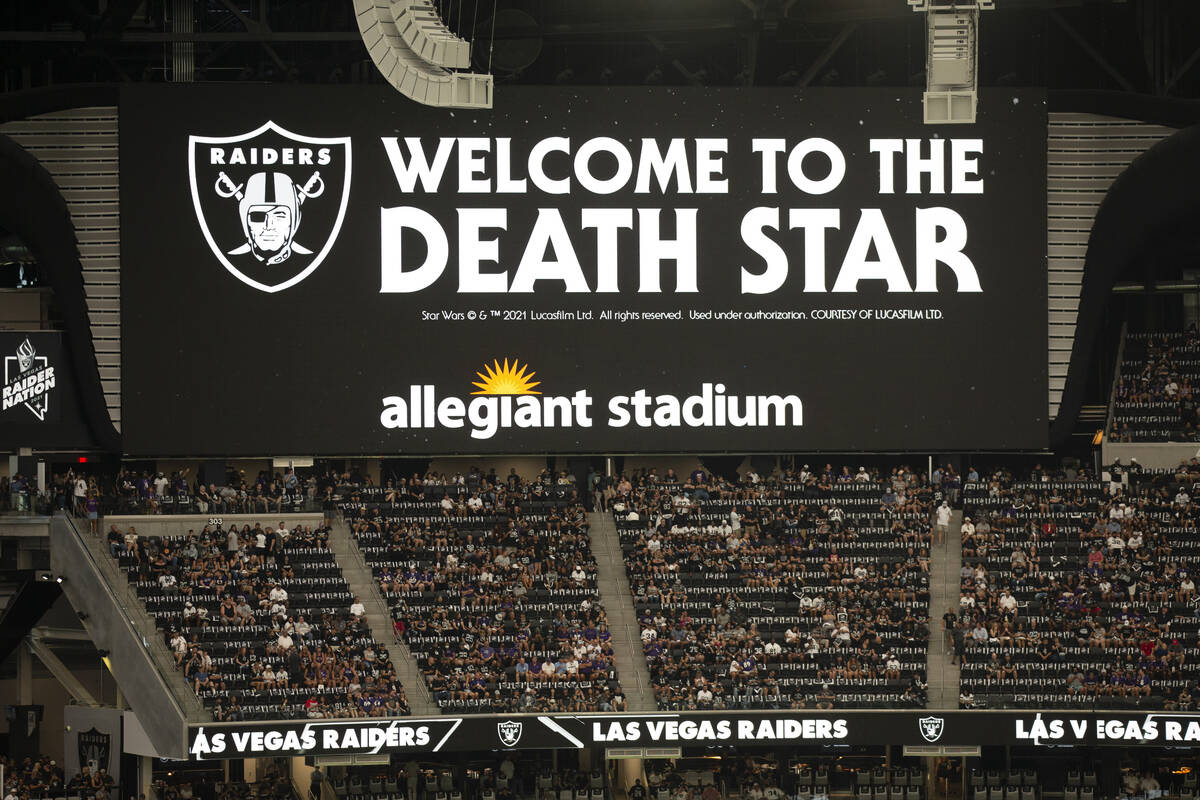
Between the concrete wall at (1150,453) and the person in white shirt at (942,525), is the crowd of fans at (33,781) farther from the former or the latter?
the concrete wall at (1150,453)

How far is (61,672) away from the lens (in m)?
32.2

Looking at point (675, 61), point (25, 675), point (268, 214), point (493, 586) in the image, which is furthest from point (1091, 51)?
point (25, 675)

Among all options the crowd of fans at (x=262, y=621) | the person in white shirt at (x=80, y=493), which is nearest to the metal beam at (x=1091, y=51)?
the crowd of fans at (x=262, y=621)

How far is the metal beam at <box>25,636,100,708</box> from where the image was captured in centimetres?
3169

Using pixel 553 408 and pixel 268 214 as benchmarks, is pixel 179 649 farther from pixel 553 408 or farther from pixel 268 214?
pixel 268 214

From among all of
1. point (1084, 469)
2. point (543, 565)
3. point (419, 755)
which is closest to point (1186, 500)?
point (1084, 469)

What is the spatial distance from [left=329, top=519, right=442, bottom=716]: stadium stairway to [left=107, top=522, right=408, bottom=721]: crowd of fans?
0.30 meters

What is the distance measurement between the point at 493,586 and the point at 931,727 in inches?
275

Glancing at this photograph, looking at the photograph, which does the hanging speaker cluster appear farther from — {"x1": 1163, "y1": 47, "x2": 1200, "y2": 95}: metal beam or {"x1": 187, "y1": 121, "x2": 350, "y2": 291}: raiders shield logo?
{"x1": 1163, "y1": 47, "x2": 1200, "y2": 95}: metal beam

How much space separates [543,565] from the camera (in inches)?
1170

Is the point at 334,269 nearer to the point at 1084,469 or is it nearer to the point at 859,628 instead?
the point at 859,628

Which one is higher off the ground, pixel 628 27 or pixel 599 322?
pixel 628 27

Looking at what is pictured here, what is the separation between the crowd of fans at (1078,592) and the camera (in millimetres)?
27625

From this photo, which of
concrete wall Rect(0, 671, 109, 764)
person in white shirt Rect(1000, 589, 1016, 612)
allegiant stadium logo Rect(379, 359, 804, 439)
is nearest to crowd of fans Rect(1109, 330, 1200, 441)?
person in white shirt Rect(1000, 589, 1016, 612)
